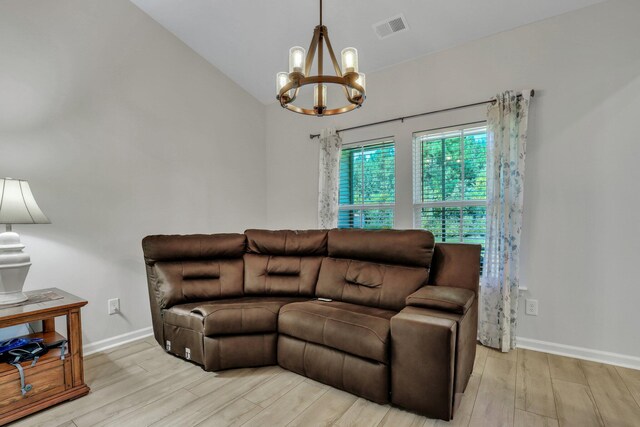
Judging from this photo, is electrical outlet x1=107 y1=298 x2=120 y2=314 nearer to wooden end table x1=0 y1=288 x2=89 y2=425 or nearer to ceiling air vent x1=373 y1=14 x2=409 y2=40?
wooden end table x1=0 y1=288 x2=89 y2=425

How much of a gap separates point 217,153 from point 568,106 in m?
3.51

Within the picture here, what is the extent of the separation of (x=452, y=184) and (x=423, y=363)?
6.36 feet

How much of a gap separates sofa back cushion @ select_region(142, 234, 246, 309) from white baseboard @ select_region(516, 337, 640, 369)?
258cm

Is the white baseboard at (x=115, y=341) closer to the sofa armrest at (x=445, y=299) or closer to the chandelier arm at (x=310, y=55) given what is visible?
the sofa armrest at (x=445, y=299)

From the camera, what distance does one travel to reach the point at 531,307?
267 centimetres

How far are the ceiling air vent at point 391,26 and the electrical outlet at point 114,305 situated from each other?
3471 mm

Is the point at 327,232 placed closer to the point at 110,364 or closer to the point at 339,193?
the point at 339,193

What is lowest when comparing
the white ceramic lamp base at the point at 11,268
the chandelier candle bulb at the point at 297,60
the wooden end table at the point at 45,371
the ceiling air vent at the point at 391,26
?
the wooden end table at the point at 45,371

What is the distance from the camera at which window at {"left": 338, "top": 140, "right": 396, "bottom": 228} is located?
138 inches

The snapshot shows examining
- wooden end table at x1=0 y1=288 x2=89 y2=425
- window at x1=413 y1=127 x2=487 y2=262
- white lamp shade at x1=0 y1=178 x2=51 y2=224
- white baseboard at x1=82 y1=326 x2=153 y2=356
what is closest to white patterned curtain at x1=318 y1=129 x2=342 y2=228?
window at x1=413 y1=127 x2=487 y2=262

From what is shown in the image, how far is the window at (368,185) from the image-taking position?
11.5 ft

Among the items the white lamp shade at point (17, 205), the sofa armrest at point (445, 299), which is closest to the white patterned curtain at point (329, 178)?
the sofa armrest at point (445, 299)

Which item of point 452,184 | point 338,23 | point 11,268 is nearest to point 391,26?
point 338,23

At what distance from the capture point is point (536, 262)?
266 centimetres
